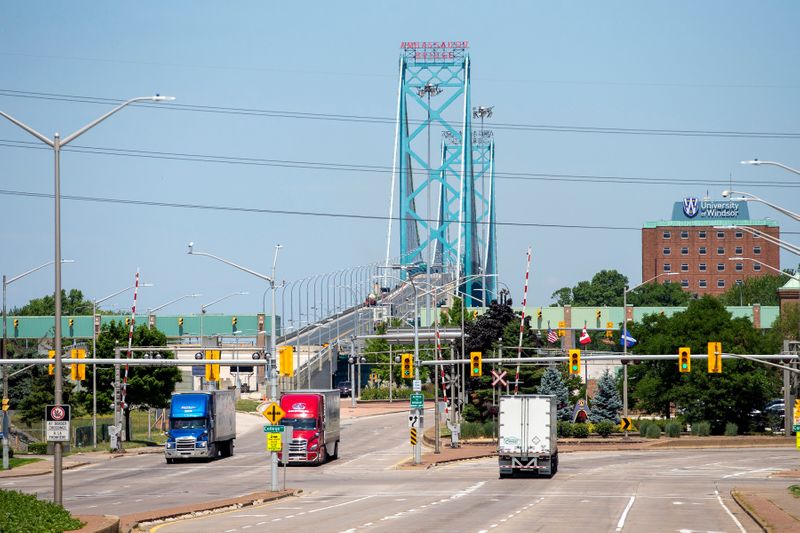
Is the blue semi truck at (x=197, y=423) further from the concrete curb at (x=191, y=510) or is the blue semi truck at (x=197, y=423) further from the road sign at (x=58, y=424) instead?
the road sign at (x=58, y=424)

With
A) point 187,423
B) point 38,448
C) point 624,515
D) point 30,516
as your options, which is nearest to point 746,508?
point 624,515

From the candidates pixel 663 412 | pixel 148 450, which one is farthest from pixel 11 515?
pixel 663 412

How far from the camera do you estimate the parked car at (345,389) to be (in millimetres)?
133425

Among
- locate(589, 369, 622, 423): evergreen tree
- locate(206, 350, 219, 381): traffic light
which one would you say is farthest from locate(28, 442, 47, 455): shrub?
locate(589, 369, 622, 423): evergreen tree

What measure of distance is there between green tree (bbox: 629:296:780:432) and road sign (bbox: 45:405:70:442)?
59.4 meters

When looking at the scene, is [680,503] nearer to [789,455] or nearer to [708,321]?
[789,455]

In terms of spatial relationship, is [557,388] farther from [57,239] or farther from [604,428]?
[57,239]

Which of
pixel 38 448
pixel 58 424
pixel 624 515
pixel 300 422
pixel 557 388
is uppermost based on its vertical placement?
pixel 58 424

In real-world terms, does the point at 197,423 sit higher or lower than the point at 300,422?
lower

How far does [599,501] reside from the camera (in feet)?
141

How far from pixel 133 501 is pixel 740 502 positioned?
794 inches

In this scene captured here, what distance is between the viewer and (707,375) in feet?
281

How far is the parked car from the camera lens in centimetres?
13343

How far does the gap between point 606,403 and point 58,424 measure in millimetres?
60789
